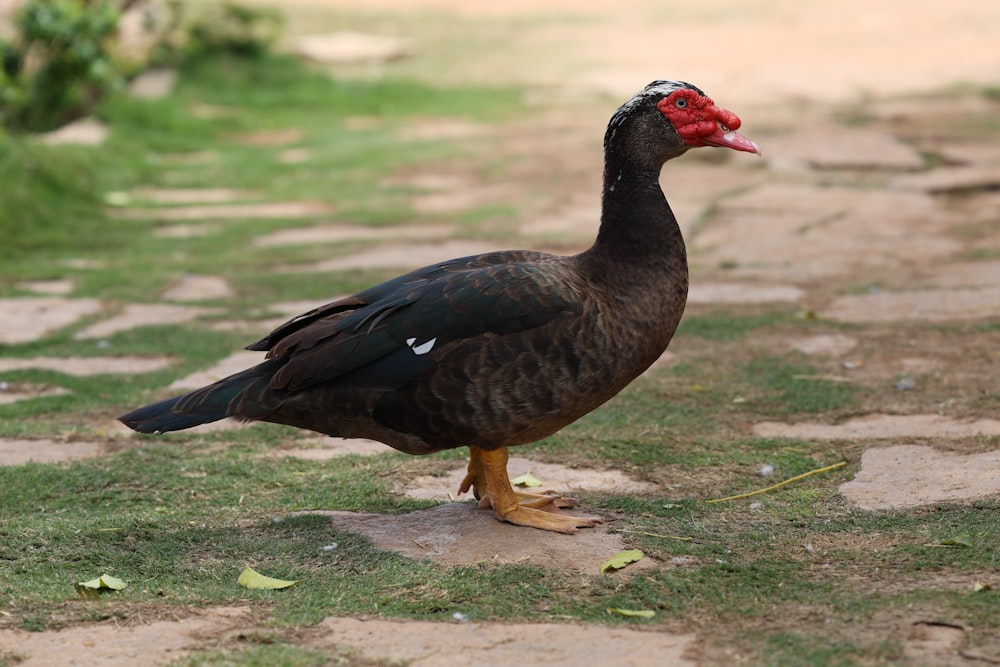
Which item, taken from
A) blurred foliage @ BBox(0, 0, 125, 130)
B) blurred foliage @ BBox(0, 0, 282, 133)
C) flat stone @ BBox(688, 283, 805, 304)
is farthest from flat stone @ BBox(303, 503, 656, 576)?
blurred foliage @ BBox(0, 0, 125, 130)

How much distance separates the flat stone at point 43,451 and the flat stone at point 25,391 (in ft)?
2.10

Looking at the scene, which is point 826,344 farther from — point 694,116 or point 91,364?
point 91,364

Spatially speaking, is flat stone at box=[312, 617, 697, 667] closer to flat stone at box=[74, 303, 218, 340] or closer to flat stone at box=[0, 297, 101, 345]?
flat stone at box=[74, 303, 218, 340]

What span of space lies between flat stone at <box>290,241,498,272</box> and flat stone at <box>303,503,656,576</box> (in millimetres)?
3649

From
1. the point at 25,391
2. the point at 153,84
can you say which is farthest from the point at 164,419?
the point at 153,84

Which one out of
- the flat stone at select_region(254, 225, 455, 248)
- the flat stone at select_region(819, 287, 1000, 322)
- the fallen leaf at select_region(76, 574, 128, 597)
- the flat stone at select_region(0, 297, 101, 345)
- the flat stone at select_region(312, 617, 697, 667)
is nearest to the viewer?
the flat stone at select_region(312, 617, 697, 667)

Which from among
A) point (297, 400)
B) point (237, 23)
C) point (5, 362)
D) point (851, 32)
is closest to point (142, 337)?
point (5, 362)

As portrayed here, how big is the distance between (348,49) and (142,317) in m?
12.7

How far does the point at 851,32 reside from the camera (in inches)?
860

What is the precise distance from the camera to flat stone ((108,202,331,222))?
9633 millimetres

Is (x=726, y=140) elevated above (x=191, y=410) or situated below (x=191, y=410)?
above

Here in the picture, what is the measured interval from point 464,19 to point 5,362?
19.1 m

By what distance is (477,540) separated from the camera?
3.77 metres

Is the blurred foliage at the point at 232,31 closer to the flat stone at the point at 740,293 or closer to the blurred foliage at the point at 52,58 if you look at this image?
the blurred foliage at the point at 52,58
